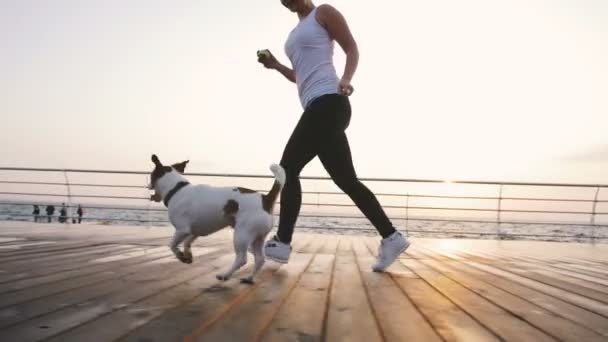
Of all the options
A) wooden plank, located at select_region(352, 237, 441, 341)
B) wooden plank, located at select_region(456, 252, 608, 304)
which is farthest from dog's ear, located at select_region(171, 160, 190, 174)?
wooden plank, located at select_region(456, 252, 608, 304)

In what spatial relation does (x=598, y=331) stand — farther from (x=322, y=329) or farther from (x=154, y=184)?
(x=154, y=184)

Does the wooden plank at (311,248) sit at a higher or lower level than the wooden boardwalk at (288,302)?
lower

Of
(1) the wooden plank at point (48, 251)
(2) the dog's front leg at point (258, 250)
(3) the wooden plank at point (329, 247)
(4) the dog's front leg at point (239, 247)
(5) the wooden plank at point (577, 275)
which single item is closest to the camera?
(4) the dog's front leg at point (239, 247)

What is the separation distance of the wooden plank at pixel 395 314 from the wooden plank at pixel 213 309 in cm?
35

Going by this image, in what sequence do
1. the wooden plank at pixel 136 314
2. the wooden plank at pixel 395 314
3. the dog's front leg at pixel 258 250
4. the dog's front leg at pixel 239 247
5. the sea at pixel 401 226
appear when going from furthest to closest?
1. the sea at pixel 401 226
2. the dog's front leg at pixel 258 250
3. the dog's front leg at pixel 239 247
4. the wooden plank at pixel 395 314
5. the wooden plank at pixel 136 314

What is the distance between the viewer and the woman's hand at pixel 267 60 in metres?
Answer: 2.72

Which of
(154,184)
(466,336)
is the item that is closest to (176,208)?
(154,184)

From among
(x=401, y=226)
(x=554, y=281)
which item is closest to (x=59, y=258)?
(x=554, y=281)

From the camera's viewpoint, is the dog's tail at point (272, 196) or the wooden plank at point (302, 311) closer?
the wooden plank at point (302, 311)

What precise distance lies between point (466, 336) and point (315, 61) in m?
1.68

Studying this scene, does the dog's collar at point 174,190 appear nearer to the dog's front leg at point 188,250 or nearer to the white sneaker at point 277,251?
the dog's front leg at point 188,250

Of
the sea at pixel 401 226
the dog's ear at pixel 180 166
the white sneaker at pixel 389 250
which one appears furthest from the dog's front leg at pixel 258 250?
the sea at pixel 401 226

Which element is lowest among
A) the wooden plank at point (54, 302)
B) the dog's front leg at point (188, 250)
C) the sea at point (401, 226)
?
the sea at point (401, 226)

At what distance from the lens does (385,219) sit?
8.86 ft
